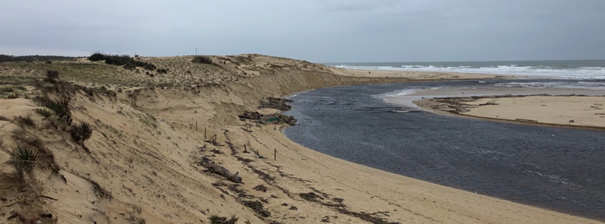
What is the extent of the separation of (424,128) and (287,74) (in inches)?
1337

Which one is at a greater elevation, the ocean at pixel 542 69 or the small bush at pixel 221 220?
the ocean at pixel 542 69

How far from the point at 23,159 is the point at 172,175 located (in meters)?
3.89

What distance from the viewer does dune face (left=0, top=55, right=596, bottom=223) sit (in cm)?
503

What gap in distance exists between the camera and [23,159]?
4832 millimetres

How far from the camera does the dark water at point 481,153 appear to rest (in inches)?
489

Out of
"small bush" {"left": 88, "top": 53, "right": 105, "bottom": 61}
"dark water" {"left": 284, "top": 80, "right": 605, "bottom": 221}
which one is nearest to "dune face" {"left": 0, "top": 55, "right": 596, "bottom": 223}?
"dark water" {"left": 284, "top": 80, "right": 605, "bottom": 221}

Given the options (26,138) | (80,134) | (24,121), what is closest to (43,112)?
(24,121)

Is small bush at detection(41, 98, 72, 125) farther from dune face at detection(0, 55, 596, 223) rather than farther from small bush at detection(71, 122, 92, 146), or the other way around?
small bush at detection(71, 122, 92, 146)

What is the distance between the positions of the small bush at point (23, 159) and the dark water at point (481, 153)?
11793mm

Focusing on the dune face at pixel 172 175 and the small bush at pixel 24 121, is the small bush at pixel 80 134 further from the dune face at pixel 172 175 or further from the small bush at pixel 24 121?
the small bush at pixel 24 121

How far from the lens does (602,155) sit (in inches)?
655

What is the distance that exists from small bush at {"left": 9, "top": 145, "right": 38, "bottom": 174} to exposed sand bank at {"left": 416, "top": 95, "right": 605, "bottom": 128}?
27.1 meters

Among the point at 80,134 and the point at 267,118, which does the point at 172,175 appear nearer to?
the point at 80,134

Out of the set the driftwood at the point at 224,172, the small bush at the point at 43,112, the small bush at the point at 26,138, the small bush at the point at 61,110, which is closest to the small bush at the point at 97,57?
the driftwood at the point at 224,172
